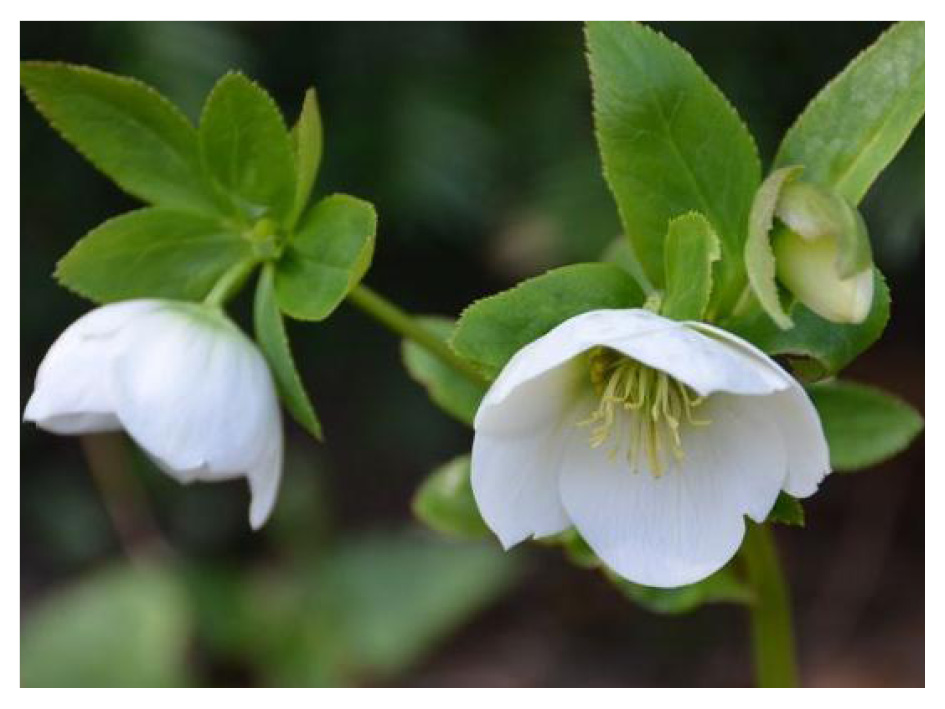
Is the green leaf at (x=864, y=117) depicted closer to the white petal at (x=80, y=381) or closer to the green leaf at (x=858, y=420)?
the green leaf at (x=858, y=420)

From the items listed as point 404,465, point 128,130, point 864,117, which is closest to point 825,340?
point 864,117

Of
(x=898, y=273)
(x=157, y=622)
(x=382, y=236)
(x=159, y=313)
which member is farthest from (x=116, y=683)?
(x=898, y=273)

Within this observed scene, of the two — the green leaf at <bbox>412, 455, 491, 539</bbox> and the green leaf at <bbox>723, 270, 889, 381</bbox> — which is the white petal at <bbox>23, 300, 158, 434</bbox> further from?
the green leaf at <bbox>723, 270, 889, 381</bbox>

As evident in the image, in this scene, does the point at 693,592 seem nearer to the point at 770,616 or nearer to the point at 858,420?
the point at 770,616

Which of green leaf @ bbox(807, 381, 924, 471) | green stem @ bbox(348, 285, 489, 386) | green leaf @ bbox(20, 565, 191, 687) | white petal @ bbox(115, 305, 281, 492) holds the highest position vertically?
green stem @ bbox(348, 285, 489, 386)

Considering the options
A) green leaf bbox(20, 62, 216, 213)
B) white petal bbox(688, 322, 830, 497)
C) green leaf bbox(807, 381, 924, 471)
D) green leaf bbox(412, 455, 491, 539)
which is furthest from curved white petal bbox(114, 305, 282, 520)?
green leaf bbox(807, 381, 924, 471)

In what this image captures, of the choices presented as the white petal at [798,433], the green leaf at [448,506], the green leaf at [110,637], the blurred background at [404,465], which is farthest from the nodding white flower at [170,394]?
the green leaf at [110,637]
